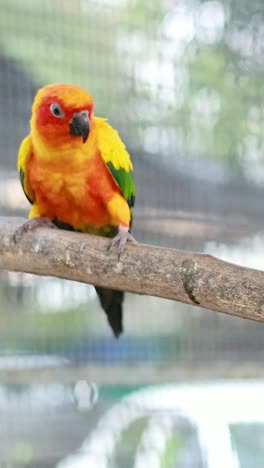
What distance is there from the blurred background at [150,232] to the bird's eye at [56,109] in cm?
46

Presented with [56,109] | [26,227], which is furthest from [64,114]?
[26,227]

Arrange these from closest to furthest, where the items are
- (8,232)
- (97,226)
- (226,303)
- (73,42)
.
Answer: (226,303), (8,232), (97,226), (73,42)

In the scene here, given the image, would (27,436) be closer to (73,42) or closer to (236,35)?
(73,42)

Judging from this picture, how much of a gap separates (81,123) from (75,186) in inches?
5.5

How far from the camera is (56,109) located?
1105 millimetres

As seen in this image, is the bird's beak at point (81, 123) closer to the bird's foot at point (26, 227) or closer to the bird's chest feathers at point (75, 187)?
the bird's chest feathers at point (75, 187)

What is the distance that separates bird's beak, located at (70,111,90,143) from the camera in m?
1.09

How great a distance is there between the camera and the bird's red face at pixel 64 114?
1092 mm

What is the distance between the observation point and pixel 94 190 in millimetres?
1176

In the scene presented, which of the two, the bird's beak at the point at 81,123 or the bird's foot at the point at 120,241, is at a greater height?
the bird's beak at the point at 81,123

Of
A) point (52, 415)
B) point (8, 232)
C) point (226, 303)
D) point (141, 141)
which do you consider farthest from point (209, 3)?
point (52, 415)

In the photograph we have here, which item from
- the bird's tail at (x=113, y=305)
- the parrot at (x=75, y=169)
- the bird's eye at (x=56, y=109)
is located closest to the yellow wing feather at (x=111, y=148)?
the parrot at (x=75, y=169)

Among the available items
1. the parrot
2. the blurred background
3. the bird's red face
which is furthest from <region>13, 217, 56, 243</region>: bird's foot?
the blurred background

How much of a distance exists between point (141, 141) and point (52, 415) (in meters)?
0.80
